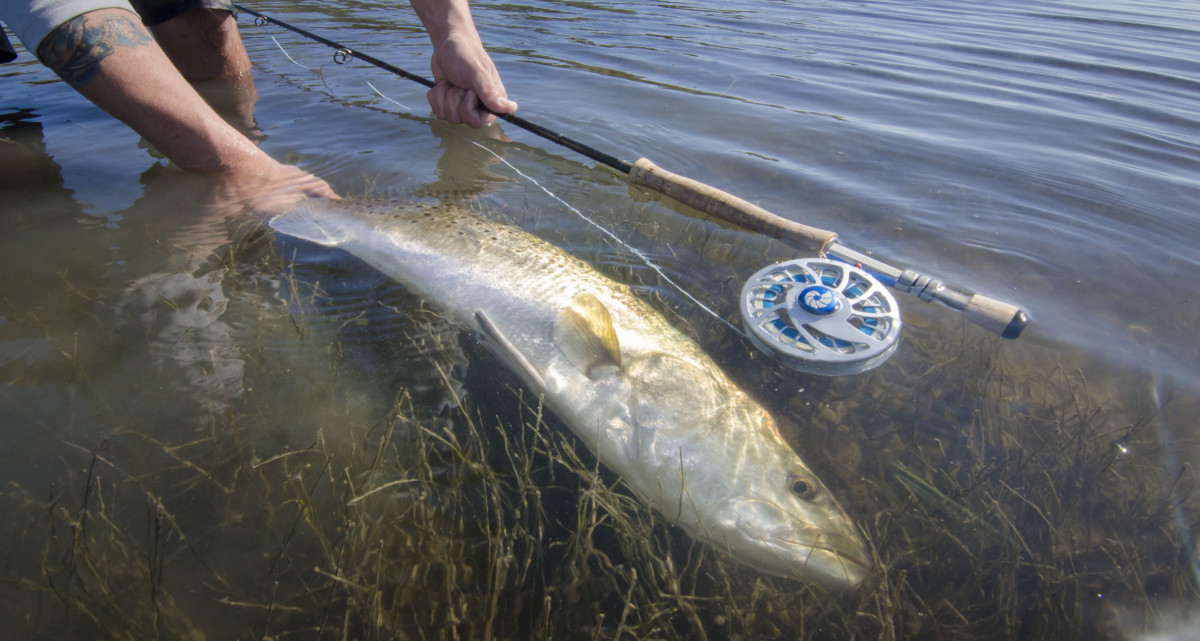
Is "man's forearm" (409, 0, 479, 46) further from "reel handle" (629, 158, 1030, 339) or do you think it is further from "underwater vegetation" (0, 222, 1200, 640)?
"underwater vegetation" (0, 222, 1200, 640)

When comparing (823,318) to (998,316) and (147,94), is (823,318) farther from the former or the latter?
(147,94)

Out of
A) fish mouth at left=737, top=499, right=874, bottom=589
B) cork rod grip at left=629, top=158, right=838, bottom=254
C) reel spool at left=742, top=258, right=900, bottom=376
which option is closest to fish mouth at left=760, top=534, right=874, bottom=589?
fish mouth at left=737, top=499, right=874, bottom=589

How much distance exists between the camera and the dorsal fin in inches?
97.9

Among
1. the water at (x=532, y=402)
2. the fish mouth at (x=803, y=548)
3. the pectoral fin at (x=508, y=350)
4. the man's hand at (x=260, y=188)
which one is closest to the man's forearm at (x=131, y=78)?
the man's hand at (x=260, y=188)

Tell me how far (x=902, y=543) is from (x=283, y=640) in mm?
2127

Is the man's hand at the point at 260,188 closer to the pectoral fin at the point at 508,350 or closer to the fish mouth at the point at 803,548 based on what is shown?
the pectoral fin at the point at 508,350

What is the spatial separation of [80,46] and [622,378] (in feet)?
12.5

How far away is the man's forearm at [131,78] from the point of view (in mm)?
3344

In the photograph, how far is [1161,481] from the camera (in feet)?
7.73

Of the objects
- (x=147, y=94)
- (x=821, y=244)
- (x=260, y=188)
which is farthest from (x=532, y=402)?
(x=147, y=94)

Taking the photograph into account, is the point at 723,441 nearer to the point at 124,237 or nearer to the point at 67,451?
the point at 67,451

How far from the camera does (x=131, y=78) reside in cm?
339

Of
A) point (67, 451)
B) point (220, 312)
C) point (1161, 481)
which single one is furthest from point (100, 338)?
point (1161, 481)

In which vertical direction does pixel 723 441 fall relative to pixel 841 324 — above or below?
below
